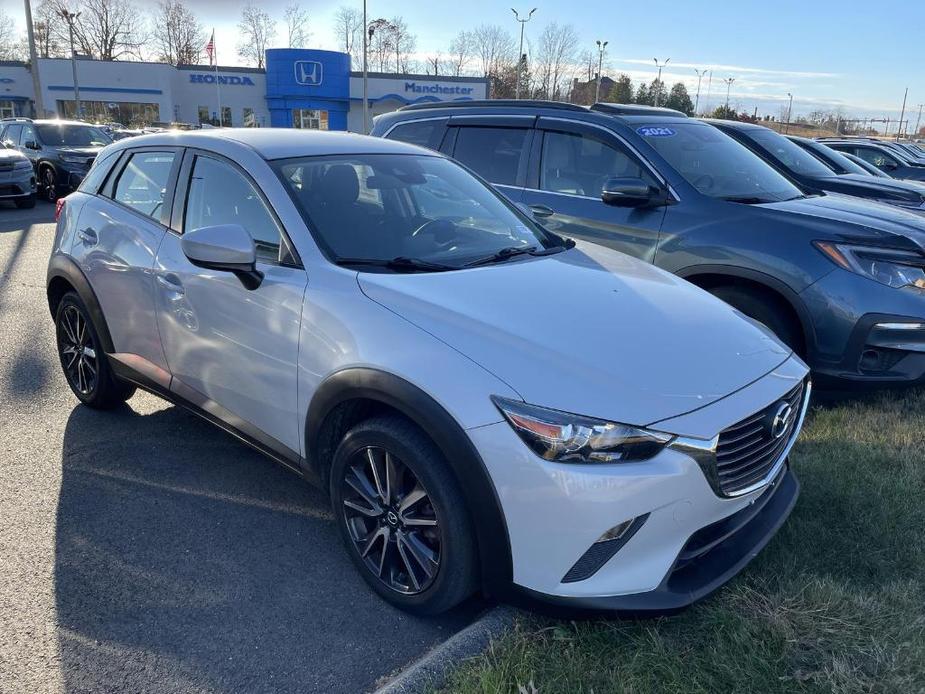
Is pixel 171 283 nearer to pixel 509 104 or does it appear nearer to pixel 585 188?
pixel 585 188

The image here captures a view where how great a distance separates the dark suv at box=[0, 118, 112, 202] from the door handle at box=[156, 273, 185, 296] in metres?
14.5

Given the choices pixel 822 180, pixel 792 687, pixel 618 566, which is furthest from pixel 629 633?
pixel 822 180

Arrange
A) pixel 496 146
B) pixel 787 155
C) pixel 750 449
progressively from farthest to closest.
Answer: pixel 787 155
pixel 496 146
pixel 750 449

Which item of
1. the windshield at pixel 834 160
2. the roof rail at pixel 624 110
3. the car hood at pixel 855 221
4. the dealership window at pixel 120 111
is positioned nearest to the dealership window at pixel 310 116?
the dealership window at pixel 120 111

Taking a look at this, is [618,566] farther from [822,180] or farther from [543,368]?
[822,180]

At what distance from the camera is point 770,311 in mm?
4539

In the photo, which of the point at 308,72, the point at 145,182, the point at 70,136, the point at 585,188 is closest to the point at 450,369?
the point at 145,182

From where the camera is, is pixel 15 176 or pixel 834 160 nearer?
pixel 834 160

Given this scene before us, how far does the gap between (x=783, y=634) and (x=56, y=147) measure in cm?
1850

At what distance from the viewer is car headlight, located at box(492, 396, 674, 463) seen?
2.24 meters

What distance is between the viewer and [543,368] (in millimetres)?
2373

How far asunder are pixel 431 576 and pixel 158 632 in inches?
41.0

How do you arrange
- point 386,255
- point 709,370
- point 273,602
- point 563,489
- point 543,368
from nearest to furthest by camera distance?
point 563,489
point 543,368
point 709,370
point 273,602
point 386,255

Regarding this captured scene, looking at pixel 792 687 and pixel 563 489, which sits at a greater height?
pixel 563 489
